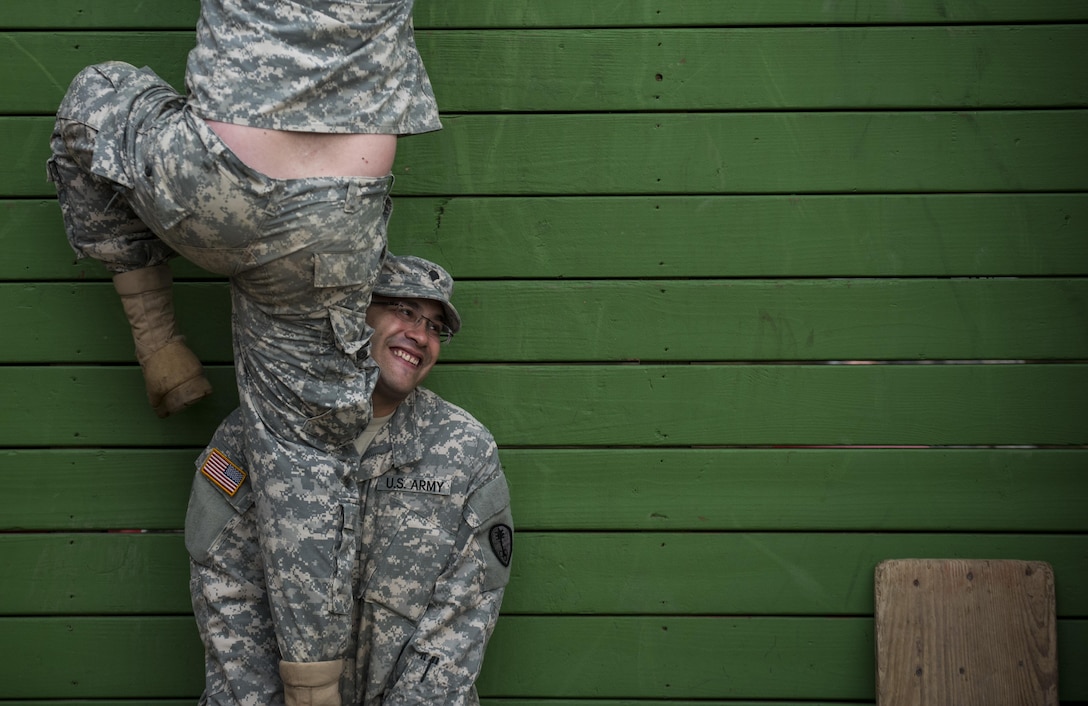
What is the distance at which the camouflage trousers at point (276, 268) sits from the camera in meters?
2.06

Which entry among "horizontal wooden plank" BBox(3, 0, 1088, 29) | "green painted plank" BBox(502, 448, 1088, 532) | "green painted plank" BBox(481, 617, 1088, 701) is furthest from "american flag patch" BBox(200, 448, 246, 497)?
"horizontal wooden plank" BBox(3, 0, 1088, 29)

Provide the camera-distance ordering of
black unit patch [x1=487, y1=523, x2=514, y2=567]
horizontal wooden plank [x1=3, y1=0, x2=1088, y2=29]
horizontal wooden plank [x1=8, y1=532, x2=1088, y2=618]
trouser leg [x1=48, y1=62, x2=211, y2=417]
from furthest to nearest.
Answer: horizontal wooden plank [x1=8, y1=532, x2=1088, y2=618]
horizontal wooden plank [x1=3, y1=0, x2=1088, y2=29]
black unit patch [x1=487, y1=523, x2=514, y2=567]
trouser leg [x1=48, y1=62, x2=211, y2=417]

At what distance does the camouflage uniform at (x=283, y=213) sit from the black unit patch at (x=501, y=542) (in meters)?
0.35

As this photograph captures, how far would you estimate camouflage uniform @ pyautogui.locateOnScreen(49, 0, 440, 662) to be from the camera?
205cm

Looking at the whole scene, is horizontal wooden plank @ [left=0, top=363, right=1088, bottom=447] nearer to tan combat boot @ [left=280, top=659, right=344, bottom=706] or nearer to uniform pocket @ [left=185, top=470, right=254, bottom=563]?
uniform pocket @ [left=185, top=470, right=254, bottom=563]

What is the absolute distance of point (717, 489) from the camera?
2.67 metres

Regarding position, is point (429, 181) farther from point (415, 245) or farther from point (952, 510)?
point (952, 510)

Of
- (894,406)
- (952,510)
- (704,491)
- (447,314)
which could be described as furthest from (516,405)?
(952,510)

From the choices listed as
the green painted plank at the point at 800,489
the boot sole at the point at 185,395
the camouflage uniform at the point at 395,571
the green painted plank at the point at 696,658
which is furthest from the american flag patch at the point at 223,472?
the green painted plank at the point at 696,658

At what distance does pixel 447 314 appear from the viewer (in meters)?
2.47

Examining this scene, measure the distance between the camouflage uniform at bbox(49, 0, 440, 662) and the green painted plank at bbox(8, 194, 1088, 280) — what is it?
0.37 meters

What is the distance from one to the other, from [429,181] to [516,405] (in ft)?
1.79

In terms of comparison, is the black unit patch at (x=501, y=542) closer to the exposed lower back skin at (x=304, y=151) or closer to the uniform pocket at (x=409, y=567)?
the uniform pocket at (x=409, y=567)

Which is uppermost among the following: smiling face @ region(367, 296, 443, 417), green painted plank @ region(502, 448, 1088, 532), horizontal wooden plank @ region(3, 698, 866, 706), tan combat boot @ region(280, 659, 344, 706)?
smiling face @ region(367, 296, 443, 417)
